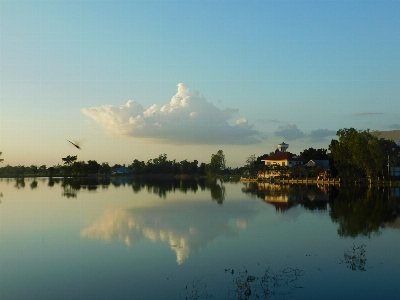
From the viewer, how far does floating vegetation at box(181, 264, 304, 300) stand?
8977 millimetres

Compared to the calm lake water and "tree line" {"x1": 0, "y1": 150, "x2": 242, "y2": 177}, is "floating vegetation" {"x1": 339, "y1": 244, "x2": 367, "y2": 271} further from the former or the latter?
"tree line" {"x1": 0, "y1": 150, "x2": 242, "y2": 177}

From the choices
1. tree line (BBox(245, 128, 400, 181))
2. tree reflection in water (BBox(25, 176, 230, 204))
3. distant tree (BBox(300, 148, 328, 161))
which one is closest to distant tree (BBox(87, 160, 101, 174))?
tree reflection in water (BBox(25, 176, 230, 204))

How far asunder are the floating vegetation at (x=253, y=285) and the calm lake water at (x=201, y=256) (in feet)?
0.08

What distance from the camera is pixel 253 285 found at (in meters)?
9.61

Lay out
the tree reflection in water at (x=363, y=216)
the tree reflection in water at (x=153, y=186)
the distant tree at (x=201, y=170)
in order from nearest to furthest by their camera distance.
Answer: the tree reflection in water at (x=363, y=216)
the tree reflection in water at (x=153, y=186)
the distant tree at (x=201, y=170)

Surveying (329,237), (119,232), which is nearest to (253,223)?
(329,237)

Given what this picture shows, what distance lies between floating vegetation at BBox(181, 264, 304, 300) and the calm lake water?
23 mm

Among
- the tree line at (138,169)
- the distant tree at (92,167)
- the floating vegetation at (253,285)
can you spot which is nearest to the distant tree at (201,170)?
the tree line at (138,169)

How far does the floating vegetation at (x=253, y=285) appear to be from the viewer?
898cm

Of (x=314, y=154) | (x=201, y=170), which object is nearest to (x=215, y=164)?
(x=201, y=170)

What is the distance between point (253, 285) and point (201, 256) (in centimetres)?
323

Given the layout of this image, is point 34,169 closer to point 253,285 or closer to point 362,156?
point 362,156

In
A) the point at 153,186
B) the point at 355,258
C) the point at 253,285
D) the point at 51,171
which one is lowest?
the point at 253,285

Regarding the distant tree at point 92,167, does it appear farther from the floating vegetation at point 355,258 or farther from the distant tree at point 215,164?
the floating vegetation at point 355,258
